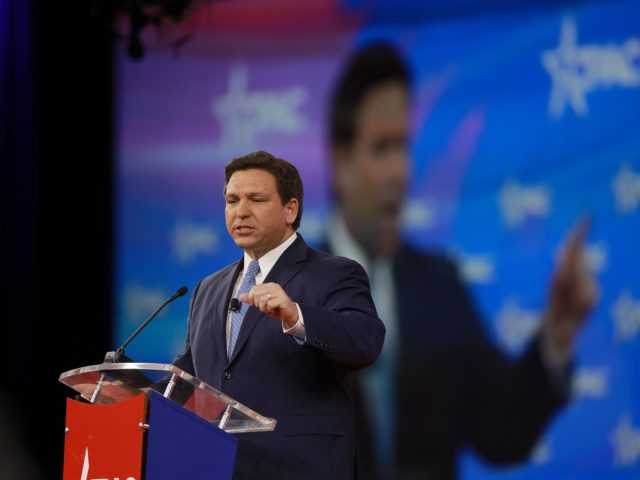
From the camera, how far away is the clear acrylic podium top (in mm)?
2414

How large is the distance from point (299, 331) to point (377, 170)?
108 inches

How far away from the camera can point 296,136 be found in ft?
17.4

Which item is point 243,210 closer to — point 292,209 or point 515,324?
point 292,209

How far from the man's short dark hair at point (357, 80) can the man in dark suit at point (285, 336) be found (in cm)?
235

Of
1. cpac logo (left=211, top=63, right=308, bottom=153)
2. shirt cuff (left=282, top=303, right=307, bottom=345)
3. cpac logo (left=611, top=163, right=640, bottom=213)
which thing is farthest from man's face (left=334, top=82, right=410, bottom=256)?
shirt cuff (left=282, top=303, right=307, bottom=345)

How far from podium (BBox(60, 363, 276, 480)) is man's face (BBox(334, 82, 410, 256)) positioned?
267cm

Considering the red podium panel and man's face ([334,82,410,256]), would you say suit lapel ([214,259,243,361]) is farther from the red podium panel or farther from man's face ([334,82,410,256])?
man's face ([334,82,410,256])

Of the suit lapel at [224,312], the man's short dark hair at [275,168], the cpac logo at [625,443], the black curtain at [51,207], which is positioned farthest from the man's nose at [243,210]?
the black curtain at [51,207]

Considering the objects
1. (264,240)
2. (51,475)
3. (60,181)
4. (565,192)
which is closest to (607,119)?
(565,192)

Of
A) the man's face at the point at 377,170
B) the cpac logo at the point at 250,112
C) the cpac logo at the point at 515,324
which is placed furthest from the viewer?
the cpac logo at the point at 250,112

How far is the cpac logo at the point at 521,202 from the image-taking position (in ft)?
15.9

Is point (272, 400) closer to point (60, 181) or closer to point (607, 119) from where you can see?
point (607, 119)

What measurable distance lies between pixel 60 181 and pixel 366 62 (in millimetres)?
1868

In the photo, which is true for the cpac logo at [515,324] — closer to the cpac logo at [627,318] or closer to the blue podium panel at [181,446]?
the cpac logo at [627,318]
